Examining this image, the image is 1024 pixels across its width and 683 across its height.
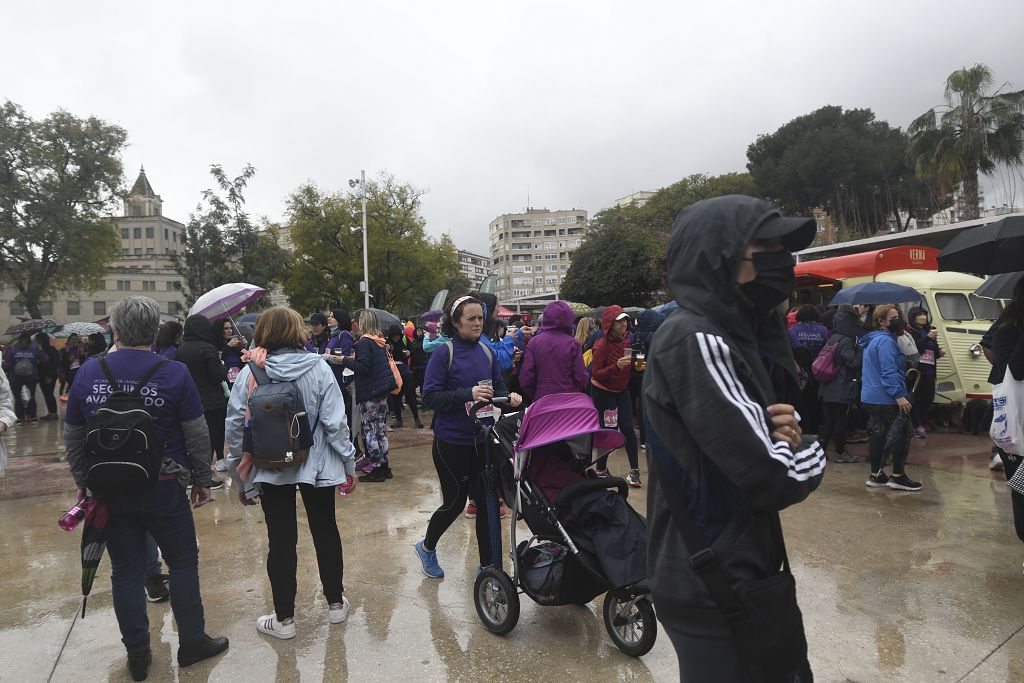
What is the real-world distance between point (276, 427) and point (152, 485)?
66 centimetres

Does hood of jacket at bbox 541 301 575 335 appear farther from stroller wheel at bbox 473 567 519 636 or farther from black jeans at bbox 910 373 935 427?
black jeans at bbox 910 373 935 427

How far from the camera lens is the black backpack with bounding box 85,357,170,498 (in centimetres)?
331

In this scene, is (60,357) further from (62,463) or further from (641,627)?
(641,627)

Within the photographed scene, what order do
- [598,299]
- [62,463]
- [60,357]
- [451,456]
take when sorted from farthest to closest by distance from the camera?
[598,299], [60,357], [62,463], [451,456]

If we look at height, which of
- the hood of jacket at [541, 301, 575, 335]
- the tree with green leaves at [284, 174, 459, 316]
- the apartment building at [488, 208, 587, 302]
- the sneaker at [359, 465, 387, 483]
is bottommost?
the sneaker at [359, 465, 387, 483]

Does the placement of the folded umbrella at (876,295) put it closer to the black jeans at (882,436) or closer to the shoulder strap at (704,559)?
the black jeans at (882,436)

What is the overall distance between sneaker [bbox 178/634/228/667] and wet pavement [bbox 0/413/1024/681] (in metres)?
0.05

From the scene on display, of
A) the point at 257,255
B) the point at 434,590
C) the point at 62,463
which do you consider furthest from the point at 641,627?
the point at 257,255

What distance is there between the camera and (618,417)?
728cm

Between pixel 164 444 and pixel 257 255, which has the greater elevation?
pixel 257 255

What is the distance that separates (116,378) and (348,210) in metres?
39.1

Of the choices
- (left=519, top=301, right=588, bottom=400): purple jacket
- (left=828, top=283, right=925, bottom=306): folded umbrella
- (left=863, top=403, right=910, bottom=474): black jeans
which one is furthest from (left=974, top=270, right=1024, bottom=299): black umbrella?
(left=519, top=301, right=588, bottom=400): purple jacket

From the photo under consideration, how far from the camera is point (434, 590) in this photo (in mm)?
4527

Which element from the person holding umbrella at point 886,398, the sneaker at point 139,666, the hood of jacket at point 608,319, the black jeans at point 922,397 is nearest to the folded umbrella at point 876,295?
the black jeans at point 922,397
